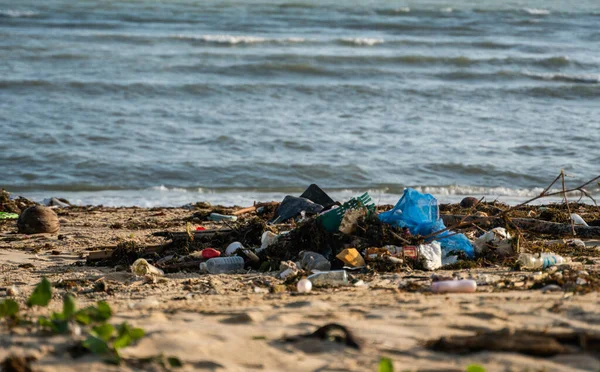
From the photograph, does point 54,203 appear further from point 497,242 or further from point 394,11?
point 394,11

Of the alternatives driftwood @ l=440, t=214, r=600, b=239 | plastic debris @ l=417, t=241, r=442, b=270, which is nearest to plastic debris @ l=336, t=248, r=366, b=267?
plastic debris @ l=417, t=241, r=442, b=270

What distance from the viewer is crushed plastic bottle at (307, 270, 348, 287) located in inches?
191

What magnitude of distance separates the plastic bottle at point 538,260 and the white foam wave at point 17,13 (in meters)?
26.7

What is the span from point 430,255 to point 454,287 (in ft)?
3.44

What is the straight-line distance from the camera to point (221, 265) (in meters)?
5.52

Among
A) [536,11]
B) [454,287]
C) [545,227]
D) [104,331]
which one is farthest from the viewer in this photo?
[536,11]

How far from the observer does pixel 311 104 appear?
15992mm

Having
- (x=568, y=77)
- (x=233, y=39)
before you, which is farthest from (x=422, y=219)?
(x=233, y=39)

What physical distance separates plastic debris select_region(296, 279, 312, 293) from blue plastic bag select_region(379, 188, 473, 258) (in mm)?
1379

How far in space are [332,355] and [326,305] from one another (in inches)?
34.6

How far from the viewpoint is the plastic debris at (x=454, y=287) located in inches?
170

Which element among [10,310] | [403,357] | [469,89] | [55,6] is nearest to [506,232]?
[403,357]

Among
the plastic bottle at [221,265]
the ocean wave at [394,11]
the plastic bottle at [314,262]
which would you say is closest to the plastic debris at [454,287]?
the plastic bottle at [314,262]

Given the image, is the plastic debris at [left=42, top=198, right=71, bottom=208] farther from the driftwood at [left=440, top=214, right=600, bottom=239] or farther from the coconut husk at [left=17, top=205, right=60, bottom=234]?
the driftwood at [left=440, top=214, right=600, bottom=239]
